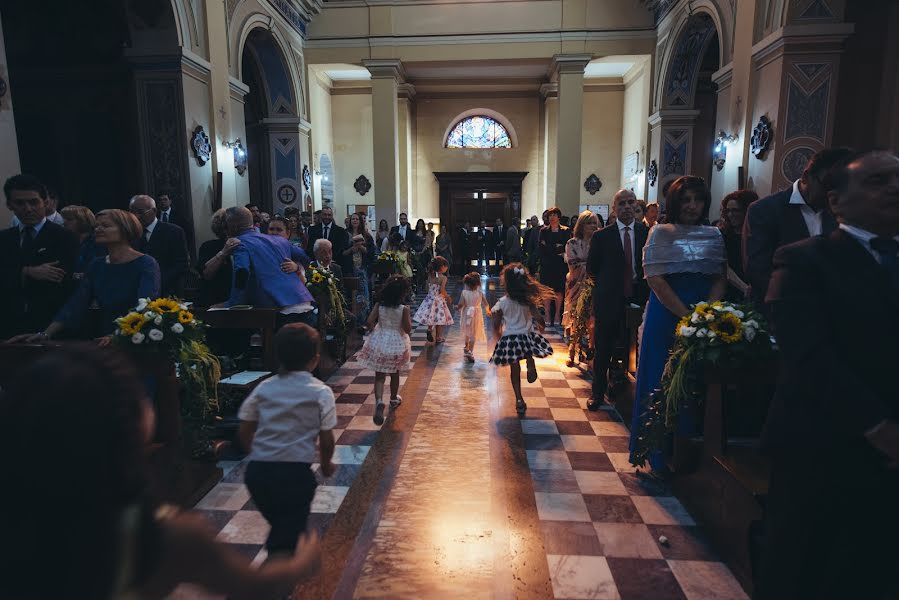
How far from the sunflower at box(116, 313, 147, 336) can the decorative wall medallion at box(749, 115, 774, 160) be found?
26.1ft

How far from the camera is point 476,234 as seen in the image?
1828cm

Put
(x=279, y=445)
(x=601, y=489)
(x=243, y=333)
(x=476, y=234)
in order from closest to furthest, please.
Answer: (x=279, y=445), (x=601, y=489), (x=243, y=333), (x=476, y=234)

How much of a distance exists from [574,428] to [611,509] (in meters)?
1.32

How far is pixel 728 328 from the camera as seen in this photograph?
289 cm

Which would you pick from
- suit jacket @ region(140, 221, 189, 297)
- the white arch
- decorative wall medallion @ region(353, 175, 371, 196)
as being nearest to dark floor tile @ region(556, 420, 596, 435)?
suit jacket @ region(140, 221, 189, 297)

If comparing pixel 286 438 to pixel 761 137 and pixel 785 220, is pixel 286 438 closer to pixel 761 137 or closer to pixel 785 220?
pixel 785 220

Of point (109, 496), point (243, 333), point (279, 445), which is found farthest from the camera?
point (243, 333)

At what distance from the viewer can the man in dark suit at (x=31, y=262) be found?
388 centimetres

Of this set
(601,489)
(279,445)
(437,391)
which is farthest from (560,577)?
(437,391)

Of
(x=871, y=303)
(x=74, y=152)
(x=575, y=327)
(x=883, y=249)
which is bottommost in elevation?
(x=575, y=327)

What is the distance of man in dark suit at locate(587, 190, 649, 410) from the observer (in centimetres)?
462

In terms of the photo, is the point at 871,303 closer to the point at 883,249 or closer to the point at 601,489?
the point at 883,249

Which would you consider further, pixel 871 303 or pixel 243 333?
pixel 243 333

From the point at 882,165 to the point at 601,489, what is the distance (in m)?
2.52
